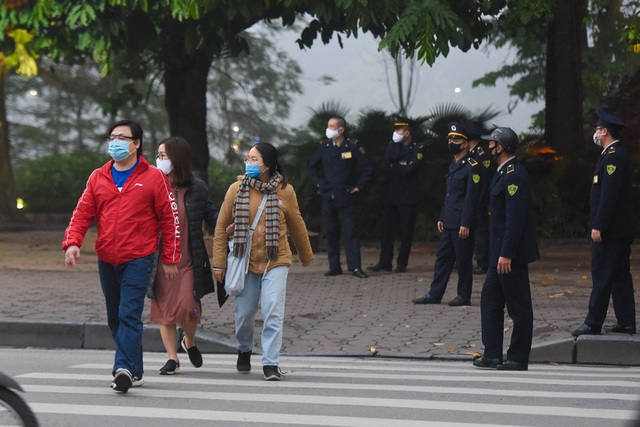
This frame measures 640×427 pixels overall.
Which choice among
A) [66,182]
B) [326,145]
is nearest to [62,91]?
[66,182]

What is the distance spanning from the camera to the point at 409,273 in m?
15.8

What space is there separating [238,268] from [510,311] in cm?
216

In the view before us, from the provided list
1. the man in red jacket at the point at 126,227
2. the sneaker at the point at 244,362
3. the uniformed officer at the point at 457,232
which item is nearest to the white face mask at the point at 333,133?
the uniformed officer at the point at 457,232

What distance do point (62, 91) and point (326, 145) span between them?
25009 mm

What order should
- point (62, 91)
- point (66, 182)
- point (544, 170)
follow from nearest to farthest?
point (544, 170) → point (66, 182) → point (62, 91)

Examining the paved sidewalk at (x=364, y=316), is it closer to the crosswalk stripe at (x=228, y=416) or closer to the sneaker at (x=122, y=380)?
the sneaker at (x=122, y=380)

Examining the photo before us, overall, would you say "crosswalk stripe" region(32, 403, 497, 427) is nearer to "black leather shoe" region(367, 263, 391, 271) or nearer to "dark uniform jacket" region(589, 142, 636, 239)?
"dark uniform jacket" region(589, 142, 636, 239)

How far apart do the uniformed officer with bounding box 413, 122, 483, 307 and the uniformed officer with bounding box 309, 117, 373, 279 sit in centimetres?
234

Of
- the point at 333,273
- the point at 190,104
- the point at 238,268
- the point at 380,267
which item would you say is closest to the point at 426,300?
the point at 333,273

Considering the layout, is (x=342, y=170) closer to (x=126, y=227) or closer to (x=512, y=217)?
(x=512, y=217)

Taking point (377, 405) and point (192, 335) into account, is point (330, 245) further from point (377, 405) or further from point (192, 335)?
point (377, 405)

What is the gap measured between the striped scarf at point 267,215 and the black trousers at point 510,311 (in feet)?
5.84

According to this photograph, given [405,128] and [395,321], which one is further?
[405,128]

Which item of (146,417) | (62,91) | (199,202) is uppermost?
(62,91)
